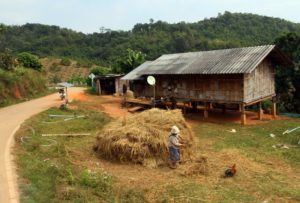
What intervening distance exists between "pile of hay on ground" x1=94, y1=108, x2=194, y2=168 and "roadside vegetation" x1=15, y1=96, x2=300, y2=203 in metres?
0.32

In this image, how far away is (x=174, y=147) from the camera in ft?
34.4

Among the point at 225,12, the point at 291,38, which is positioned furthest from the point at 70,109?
the point at 225,12

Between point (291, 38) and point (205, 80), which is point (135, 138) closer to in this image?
point (205, 80)

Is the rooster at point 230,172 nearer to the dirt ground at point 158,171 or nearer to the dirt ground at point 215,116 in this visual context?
the dirt ground at point 158,171

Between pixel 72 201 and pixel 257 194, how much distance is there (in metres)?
4.36

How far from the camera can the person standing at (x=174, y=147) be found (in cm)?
1048

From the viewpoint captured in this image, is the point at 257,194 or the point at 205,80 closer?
the point at 257,194

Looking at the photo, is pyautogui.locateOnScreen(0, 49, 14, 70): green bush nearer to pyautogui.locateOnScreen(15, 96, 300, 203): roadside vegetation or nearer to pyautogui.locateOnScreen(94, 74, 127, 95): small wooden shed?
pyautogui.locateOnScreen(94, 74, 127, 95): small wooden shed

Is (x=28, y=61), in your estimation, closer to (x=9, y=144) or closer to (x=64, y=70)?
(x=9, y=144)

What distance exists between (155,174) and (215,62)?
1123 cm

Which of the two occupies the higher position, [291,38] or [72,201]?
[291,38]

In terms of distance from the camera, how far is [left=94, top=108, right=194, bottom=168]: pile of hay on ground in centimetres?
1084

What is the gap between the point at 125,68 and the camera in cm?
3816

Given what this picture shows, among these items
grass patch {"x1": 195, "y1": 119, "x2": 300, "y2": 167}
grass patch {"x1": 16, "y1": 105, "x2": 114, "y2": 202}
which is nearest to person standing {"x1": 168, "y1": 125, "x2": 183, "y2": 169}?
grass patch {"x1": 16, "y1": 105, "x2": 114, "y2": 202}
